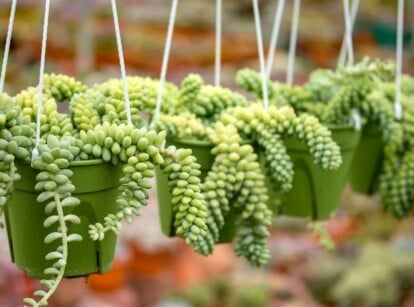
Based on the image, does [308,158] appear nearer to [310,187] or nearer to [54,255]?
[310,187]

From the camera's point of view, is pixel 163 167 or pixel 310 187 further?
pixel 310 187

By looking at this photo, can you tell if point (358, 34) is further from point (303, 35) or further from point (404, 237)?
point (404, 237)

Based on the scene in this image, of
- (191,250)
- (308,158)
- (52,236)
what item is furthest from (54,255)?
(191,250)

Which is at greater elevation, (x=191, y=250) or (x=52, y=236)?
(x=52, y=236)

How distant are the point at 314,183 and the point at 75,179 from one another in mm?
421

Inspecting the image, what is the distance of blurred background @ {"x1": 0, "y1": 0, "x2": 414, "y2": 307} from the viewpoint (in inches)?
96.3

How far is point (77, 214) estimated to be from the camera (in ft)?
2.77

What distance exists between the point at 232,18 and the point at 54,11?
152 cm

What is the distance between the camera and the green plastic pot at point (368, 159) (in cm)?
124

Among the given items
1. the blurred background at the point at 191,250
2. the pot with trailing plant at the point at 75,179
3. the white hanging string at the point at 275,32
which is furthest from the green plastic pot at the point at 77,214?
the blurred background at the point at 191,250

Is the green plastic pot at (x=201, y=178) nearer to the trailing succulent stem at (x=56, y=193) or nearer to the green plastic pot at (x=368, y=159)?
the trailing succulent stem at (x=56, y=193)

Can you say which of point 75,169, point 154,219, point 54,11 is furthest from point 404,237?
point 75,169

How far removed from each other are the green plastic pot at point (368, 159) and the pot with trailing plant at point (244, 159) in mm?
278

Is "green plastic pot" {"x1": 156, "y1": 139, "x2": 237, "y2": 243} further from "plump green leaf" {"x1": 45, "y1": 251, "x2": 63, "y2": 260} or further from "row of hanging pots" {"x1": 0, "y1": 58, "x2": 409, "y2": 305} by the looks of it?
"plump green leaf" {"x1": 45, "y1": 251, "x2": 63, "y2": 260}
